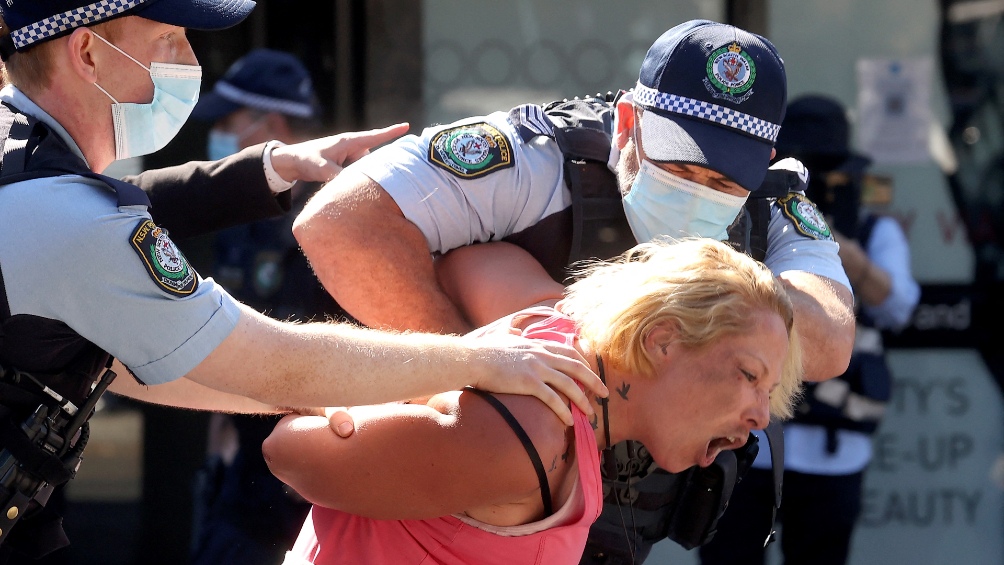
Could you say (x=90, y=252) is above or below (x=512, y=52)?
above

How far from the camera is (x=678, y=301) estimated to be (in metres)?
1.98

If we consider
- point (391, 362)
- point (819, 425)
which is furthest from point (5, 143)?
point (819, 425)

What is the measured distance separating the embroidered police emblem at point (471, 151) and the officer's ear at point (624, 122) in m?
0.24

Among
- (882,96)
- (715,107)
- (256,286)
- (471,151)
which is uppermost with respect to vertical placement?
(715,107)

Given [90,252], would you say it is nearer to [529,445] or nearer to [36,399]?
[36,399]

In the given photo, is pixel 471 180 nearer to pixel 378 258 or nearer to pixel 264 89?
pixel 378 258

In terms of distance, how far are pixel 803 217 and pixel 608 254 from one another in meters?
→ 0.49

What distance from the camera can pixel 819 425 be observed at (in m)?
4.16

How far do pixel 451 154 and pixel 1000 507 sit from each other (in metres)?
3.68

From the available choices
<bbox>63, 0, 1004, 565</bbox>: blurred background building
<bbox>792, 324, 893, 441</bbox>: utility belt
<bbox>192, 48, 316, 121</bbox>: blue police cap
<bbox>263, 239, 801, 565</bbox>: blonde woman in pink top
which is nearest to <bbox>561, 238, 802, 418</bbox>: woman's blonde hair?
<bbox>263, 239, 801, 565</bbox>: blonde woman in pink top

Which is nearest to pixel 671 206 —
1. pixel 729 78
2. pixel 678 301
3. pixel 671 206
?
pixel 671 206

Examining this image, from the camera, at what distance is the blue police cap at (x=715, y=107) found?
2354 mm

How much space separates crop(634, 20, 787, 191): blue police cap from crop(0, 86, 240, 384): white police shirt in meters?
1.03

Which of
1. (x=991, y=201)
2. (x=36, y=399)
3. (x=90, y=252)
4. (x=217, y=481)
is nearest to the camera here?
(x=90, y=252)
